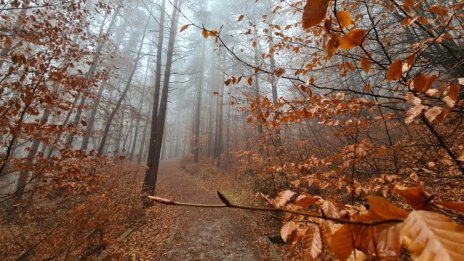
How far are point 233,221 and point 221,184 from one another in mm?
6617

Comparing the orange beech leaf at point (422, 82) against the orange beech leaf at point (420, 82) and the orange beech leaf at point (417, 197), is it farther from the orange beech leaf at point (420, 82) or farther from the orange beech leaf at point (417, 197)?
the orange beech leaf at point (417, 197)

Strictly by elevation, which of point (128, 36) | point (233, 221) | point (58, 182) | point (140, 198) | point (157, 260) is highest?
point (128, 36)

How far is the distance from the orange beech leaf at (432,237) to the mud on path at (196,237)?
252 inches

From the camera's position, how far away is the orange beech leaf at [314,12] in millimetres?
789

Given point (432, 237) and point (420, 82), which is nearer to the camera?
point (432, 237)

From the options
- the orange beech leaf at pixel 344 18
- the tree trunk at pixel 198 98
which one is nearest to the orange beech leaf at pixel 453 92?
the orange beech leaf at pixel 344 18

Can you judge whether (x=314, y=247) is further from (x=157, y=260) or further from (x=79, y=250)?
(x=79, y=250)

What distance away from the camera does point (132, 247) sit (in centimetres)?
671

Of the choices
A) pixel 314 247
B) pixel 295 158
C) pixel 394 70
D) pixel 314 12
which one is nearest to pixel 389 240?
pixel 314 247

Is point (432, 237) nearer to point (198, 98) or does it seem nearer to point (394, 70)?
point (394, 70)

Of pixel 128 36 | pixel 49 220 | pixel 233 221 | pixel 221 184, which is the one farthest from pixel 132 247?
pixel 128 36

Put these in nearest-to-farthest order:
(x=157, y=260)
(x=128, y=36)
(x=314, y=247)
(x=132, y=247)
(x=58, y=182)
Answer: (x=314, y=247), (x=58, y=182), (x=157, y=260), (x=132, y=247), (x=128, y=36)

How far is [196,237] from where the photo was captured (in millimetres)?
7539

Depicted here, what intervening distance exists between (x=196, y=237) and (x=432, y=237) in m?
7.91
